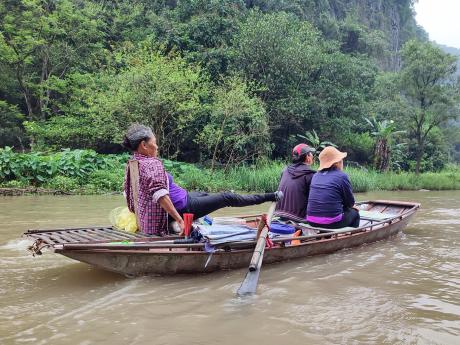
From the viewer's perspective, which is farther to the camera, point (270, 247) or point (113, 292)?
point (270, 247)

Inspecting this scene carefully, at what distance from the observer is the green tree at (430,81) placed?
21.6 meters

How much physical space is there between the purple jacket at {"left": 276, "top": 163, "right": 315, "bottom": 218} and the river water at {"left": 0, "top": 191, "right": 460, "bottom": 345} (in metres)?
0.84

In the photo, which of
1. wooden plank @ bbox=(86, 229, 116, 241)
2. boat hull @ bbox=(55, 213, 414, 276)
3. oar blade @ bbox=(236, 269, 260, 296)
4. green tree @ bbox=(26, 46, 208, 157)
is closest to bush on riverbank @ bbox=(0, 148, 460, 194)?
green tree @ bbox=(26, 46, 208, 157)

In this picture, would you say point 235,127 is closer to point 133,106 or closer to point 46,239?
point 133,106

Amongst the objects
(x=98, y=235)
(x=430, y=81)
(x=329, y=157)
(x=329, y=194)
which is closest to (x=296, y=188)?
(x=329, y=194)

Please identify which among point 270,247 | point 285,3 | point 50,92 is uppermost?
point 285,3

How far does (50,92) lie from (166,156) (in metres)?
6.47

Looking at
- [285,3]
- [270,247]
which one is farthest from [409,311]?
[285,3]

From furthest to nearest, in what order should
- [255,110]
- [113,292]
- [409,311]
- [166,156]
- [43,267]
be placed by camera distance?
1. [166,156]
2. [255,110]
3. [43,267]
4. [113,292]
5. [409,311]

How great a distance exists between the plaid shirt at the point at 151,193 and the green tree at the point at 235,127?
11449 millimetres

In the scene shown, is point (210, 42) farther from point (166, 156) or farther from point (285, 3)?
point (285, 3)

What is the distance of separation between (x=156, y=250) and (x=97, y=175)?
10103 mm

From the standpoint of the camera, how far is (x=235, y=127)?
1652 cm

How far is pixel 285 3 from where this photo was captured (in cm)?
2628
